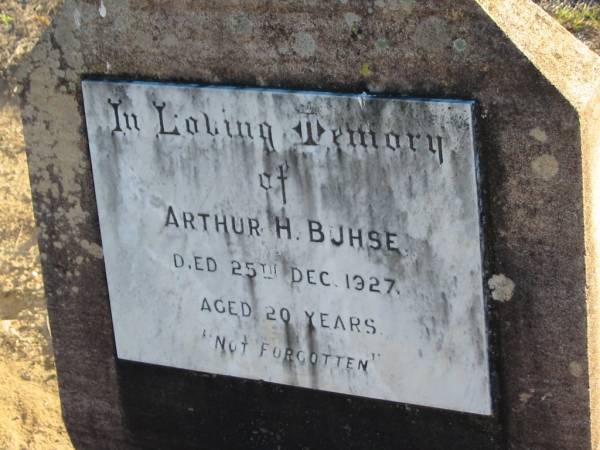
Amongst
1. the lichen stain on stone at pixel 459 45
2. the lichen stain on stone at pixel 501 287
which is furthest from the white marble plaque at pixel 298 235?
the lichen stain on stone at pixel 459 45

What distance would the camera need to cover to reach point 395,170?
3.44 m

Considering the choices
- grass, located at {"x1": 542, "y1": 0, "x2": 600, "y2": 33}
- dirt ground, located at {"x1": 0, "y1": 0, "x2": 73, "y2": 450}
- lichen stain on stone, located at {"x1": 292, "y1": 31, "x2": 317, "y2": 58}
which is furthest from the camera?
grass, located at {"x1": 542, "y1": 0, "x2": 600, "y2": 33}

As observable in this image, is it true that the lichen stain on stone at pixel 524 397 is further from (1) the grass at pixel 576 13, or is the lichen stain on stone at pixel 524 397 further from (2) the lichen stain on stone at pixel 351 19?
(1) the grass at pixel 576 13

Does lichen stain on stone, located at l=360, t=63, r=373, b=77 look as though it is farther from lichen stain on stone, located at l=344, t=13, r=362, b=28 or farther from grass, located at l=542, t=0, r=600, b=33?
grass, located at l=542, t=0, r=600, b=33

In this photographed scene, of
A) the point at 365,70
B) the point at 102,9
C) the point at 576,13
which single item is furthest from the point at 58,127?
the point at 576,13

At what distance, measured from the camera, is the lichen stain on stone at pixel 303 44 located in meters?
3.49

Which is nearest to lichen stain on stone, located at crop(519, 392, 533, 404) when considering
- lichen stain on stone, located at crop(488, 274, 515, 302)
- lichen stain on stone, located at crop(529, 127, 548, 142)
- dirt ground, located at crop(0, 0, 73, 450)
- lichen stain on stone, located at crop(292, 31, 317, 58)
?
lichen stain on stone, located at crop(488, 274, 515, 302)

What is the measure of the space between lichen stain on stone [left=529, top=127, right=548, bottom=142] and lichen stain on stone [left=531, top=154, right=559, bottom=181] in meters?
0.04

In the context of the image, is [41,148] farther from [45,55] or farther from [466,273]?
[466,273]

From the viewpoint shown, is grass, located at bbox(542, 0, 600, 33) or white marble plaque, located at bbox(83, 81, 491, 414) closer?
white marble plaque, located at bbox(83, 81, 491, 414)

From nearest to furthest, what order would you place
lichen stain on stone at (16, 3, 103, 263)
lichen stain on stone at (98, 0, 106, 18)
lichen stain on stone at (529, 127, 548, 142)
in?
lichen stain on stone at (529, 127, 548, 142) < lichen stain on stone at (98, 0, 106, 18) < lichen stain on stone at (16, 3, 103, 263)

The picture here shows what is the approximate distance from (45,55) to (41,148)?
32cm

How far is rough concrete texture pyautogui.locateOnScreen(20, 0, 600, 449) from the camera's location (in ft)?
10.6

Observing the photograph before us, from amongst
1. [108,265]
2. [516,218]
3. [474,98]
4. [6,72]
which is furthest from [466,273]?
[6,72]
